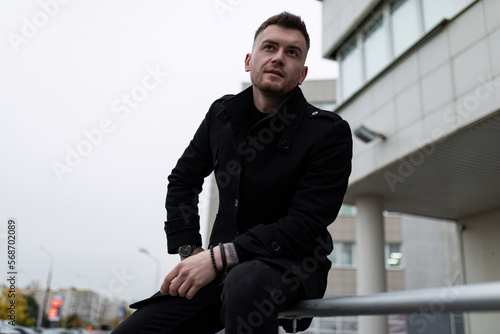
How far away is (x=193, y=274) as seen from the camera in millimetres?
1408

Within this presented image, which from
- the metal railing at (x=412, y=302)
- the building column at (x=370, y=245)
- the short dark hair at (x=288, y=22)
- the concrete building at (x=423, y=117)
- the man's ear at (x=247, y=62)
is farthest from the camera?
the building column at (x=370, y=245)

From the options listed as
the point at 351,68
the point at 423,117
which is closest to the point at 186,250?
the point at 423,117

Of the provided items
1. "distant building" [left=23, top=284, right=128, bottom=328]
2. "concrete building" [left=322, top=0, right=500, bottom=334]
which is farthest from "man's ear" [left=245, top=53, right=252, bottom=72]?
"distant building" [left=23, top=284, right=128, bottom=328]

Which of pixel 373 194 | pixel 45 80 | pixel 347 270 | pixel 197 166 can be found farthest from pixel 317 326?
pixel 197 166

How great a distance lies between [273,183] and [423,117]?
21.1 ft

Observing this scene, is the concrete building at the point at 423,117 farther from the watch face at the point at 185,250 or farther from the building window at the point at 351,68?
the watch face at the point at 185,250

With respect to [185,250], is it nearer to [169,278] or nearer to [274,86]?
[169,278]

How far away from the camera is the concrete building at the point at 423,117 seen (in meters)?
6.37

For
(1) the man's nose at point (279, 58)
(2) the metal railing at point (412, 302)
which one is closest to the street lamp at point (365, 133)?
(1) the man's nose at point (279, 58)

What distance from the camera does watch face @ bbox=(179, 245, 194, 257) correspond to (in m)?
1.71

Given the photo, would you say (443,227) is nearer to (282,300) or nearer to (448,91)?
(448,91)

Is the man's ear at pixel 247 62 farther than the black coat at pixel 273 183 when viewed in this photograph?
Yes

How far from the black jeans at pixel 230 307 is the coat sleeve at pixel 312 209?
9 centimetres

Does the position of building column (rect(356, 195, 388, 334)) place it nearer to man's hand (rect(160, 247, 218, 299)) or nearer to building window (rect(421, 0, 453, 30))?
building window (rect(421, 0, 453, 30))
